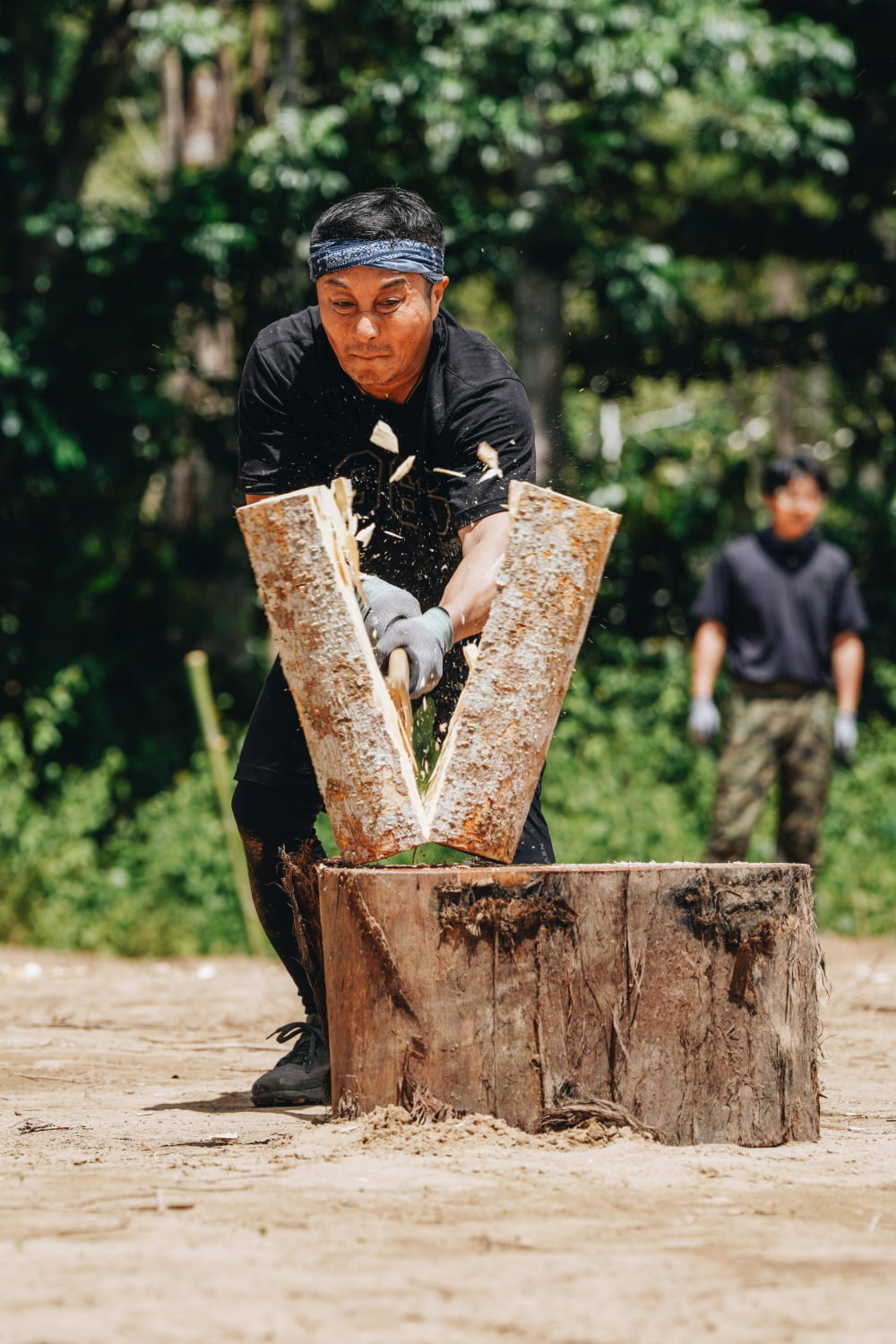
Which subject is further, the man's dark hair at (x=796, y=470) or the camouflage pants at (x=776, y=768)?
the man's dark hair at (x=796, y=470)

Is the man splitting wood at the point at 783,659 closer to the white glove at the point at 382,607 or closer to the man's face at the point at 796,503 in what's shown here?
the man's face at the point at 796,503

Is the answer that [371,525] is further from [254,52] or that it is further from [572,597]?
[254,52]

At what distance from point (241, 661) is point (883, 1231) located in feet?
29.2

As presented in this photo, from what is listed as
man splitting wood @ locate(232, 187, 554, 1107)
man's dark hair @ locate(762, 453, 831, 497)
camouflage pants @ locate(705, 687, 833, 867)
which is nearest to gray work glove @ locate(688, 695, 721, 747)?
camouflage pants @ locate(705, 687, 833, 867)

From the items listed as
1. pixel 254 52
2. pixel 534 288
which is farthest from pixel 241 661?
pixel 254 52

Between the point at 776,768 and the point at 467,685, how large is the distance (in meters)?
4.24

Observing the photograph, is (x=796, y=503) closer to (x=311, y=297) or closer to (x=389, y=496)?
(x=389, y=496)

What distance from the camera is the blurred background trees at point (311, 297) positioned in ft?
29.4

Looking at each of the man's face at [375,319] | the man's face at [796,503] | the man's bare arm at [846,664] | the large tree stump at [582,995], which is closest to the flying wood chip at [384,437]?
the man's face at [375,319]

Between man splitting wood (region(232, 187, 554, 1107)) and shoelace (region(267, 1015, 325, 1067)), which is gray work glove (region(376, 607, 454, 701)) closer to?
man splitting wood (region(232, 187, 554, 1107))

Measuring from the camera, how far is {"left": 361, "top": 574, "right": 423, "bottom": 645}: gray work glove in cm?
336

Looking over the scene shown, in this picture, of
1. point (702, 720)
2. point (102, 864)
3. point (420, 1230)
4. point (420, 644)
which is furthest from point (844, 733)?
point (420, 1230)

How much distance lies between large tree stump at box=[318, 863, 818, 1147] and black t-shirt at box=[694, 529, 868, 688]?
14.0 feet

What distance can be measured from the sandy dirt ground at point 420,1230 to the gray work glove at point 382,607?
39.6 inches
